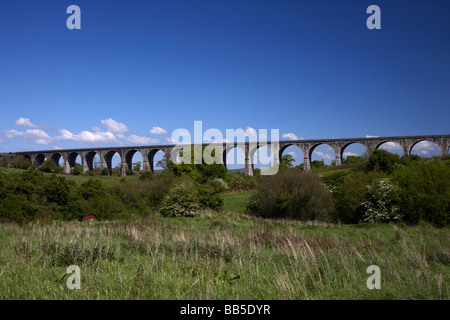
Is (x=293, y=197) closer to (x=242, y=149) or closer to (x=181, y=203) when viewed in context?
(x=181, y=203)

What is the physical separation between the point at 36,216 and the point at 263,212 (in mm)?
12624

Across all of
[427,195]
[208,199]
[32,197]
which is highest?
[427,195]

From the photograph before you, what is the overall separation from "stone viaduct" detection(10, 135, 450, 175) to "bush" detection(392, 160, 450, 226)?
88.4ft

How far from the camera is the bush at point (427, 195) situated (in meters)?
13.2

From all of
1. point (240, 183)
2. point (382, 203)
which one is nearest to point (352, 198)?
point (382, 203)

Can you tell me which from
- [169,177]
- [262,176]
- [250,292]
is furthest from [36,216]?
[250,292]

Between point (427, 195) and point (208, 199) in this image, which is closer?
point (427, 195)

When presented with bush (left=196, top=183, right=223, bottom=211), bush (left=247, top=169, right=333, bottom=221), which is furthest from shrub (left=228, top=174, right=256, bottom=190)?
bush (left=247, top=169, right=333, bottom=221)

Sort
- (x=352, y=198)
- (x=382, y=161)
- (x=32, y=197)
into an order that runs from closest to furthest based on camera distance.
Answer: (x=32, y=197) < (x=352, y=198) < (x=382, y=161)

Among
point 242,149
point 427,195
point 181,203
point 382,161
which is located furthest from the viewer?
point 242,149

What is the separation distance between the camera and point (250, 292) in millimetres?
3885

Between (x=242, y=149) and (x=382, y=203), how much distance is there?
4282 centimetres

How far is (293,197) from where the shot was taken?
1862 centimetres
